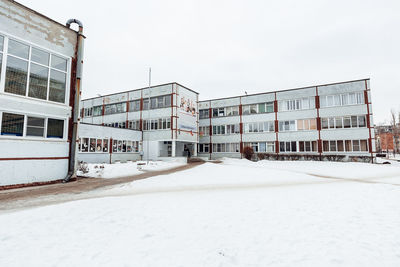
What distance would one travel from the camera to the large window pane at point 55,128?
1263 centimetres

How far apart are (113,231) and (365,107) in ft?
105

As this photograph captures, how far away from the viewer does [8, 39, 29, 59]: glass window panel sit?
11133 mm

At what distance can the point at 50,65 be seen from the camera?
1275cm

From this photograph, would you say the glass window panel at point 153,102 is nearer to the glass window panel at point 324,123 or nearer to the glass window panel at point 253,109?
the glass window panel at point 253,109

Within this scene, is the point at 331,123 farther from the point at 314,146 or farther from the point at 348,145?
the point at 314,146

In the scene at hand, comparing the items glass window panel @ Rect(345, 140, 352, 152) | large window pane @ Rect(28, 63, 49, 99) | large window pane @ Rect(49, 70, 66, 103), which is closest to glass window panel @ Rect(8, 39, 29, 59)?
large window pane @ Rect(28, 63, 49, 99)

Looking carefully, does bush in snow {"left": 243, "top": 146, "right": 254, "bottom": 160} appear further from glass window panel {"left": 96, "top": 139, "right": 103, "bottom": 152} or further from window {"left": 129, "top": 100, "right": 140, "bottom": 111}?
glass window panel {"left": 96, "top": 139, "right": 103, "bottom": 152}

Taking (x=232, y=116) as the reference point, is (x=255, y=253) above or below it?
below

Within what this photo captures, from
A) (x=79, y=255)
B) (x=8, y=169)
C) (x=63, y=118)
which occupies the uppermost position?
(x=63, y=118)

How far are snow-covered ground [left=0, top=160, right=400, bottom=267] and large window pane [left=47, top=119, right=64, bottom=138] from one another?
7.66 m

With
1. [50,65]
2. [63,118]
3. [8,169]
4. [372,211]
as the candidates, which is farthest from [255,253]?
[50,65]

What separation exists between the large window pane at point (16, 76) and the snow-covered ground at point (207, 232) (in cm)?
803

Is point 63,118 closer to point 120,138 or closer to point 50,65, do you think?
point 50,65

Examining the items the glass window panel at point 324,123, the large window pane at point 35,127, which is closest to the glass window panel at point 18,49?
the large window pane at point 35,127
